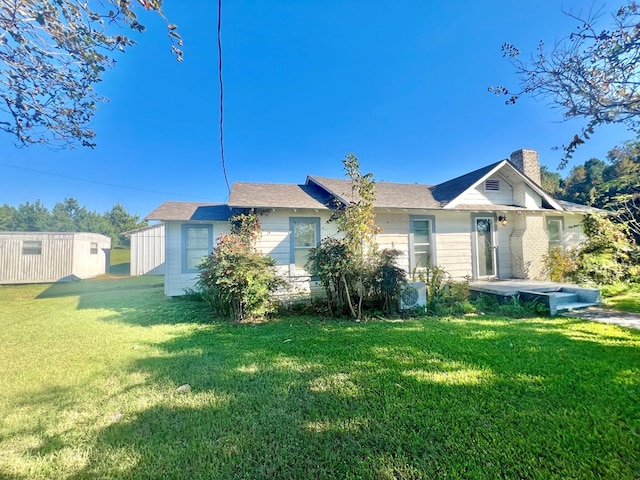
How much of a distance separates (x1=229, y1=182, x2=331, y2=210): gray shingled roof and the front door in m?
5.91

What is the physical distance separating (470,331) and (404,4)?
8871mm

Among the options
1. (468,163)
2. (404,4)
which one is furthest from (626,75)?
(468,163)

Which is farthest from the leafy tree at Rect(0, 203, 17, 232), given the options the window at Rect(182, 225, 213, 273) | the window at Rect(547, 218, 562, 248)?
the window at Rect(547, 218, 562, 248)

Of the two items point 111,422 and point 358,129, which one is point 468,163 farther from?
point 111,422

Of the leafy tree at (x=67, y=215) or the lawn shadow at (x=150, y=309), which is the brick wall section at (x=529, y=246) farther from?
the leafy tree at (x=67, y=215)

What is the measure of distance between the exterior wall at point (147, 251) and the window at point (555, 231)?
22198 millimetres

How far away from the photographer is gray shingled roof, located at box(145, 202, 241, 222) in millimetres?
9773

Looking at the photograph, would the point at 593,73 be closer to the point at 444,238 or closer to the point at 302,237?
the point at 444,238

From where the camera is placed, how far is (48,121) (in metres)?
3.74

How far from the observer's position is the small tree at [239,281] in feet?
20.8

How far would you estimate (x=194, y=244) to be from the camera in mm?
10250

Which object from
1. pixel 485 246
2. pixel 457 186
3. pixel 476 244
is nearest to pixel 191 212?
pixel 457 186

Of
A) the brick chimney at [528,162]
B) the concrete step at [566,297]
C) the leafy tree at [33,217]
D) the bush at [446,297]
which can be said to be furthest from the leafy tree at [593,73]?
the leafy tree at [33,217]

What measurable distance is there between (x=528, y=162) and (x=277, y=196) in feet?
35.0
